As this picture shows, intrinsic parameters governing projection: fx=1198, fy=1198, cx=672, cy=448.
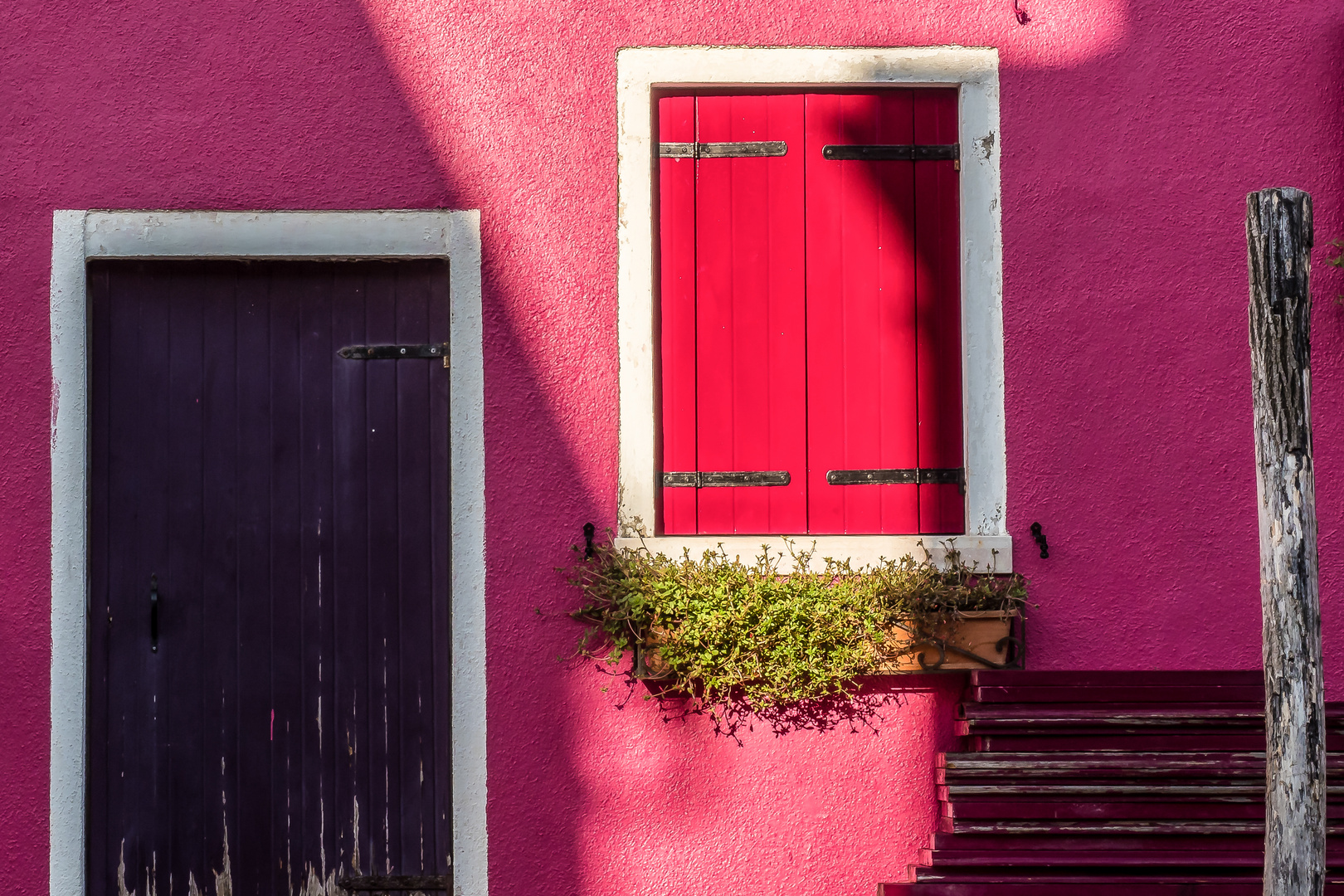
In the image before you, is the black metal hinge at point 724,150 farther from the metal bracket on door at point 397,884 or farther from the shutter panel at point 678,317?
the metal bracket on door at point 397,884

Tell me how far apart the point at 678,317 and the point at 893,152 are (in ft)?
2.92

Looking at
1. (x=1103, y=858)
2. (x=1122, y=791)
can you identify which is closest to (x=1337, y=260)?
(x=1122, y=791)

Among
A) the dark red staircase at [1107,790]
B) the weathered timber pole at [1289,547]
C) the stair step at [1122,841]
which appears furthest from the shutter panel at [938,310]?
the weathered timber pole at [1289,547]

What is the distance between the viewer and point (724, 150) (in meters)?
3.93

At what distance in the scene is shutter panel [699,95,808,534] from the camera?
3.90 m

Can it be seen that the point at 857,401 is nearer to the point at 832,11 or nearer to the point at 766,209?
the point at 766,209

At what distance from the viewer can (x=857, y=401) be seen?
3.91 m

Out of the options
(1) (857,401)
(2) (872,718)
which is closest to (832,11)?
(1) (857,401)

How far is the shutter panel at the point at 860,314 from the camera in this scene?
12.8 ft

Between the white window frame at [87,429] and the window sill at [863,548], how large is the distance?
554 mm

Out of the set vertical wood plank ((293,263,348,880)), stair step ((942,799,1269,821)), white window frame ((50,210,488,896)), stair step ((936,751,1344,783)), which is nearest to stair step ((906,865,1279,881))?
stair step ((942,799,1269,821))

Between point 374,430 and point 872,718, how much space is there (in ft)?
6.07

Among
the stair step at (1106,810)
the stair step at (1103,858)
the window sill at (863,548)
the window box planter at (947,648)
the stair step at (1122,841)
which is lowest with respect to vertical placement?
the stair step at (1103,858)

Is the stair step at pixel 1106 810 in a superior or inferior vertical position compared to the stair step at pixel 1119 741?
inferior
